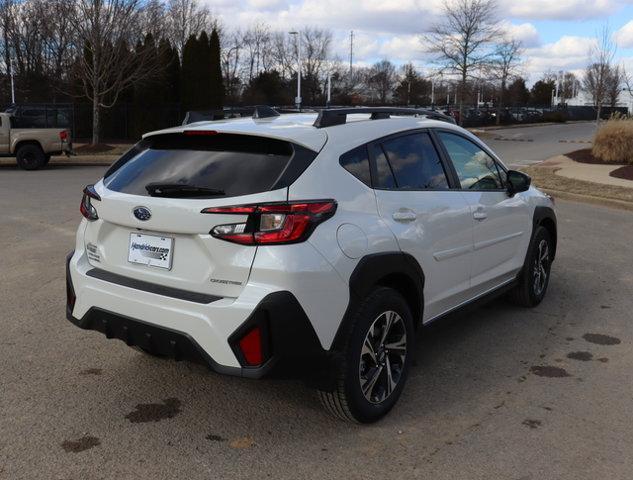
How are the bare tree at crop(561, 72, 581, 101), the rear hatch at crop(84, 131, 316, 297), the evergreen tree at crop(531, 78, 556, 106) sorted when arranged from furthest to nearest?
the bare tree at crop(561, 72, 581, 101), the evergreen tree at crop(531, 78, 556, 106), the rear hatch at crop(84, 131, 316, 297)

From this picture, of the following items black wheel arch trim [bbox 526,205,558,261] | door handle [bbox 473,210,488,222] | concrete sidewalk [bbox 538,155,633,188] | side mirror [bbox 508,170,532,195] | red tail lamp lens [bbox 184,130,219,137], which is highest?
red tail lamp lens [bbox 184,130,219,137]

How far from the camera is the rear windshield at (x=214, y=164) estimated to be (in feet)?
10.8

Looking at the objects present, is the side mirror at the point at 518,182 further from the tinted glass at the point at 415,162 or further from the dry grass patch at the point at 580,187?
the dry grass patch at the point at 580,187

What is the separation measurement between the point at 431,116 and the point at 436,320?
5.18 feet

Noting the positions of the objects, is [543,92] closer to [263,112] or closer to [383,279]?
[263,112]

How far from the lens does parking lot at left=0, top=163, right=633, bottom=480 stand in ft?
10.5

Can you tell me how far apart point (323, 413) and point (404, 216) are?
1.23m

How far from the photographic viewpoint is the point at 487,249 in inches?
187

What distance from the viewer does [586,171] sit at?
59.6 feet

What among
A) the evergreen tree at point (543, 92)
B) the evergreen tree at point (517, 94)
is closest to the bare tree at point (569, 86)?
the evergreen tree at point (543, 92)

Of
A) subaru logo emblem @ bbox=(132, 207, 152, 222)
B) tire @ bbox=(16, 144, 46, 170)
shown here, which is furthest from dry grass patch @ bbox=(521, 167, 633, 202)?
Result: tire @ bbox=(16, 144, 46, 170)

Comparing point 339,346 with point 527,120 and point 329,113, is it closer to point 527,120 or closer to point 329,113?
point 329,113

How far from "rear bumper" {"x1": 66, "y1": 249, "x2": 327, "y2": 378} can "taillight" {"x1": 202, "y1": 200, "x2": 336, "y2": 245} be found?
274 mm

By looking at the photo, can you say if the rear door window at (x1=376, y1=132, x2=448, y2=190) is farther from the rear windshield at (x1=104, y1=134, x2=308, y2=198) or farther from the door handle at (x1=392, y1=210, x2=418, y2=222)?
the rear windshield at (x1=104, y1=134, x2=308, y2=198)
